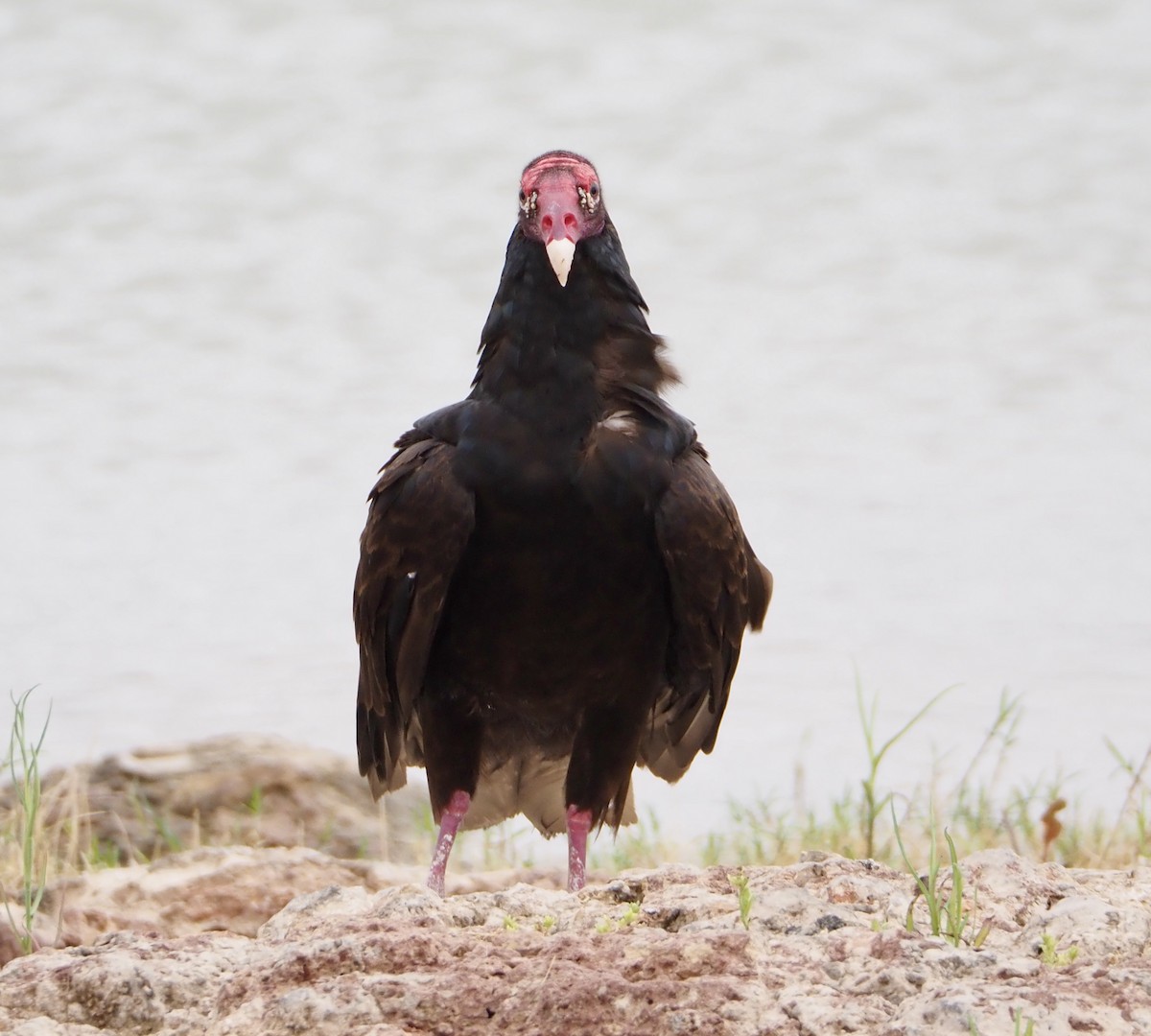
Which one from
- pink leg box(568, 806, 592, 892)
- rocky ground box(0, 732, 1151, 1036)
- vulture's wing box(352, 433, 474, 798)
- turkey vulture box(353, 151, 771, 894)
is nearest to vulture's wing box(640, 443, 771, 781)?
turkey vulture box(353, 151, 771, 894)

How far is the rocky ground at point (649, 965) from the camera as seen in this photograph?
6.72ft

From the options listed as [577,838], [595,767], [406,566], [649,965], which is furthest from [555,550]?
[649,965]

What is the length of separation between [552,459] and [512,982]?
1.57 m

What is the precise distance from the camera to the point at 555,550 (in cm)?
357

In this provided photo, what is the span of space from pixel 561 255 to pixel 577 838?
130 centimetres

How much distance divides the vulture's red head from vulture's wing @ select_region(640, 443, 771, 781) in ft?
1.72

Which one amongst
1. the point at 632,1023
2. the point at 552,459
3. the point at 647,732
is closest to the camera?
the point at 632,1023

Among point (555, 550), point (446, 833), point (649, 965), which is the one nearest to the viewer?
point (649, 965)

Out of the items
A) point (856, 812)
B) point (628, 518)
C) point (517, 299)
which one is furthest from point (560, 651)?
point (856, 812)

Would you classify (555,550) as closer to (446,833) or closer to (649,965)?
(446,833)

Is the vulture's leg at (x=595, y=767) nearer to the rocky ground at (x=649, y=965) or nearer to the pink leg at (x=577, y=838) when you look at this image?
the pink leg at (x=577, y=838)

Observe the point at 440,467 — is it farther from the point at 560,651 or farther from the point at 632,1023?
the point at 632,1023

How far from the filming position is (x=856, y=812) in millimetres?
4719

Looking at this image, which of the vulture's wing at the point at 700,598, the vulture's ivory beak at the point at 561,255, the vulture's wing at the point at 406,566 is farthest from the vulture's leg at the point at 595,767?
the vulture's ivory beak at the point at 561,255
